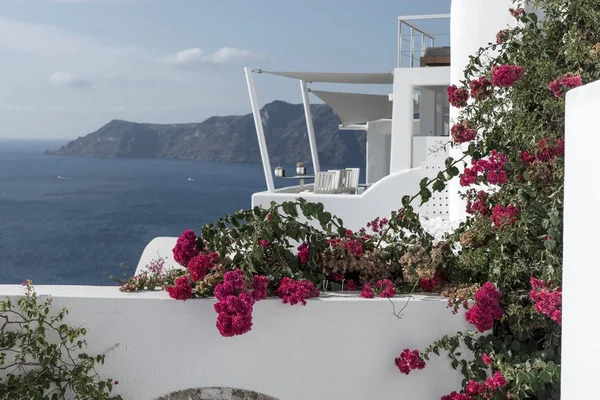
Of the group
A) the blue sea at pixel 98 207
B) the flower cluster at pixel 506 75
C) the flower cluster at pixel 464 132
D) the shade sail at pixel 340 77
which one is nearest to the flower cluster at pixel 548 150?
the flower cluster at pixel 506 75

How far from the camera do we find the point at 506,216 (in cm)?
552

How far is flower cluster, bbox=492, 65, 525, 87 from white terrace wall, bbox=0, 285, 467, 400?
1.66m

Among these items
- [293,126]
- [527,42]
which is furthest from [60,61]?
[527,42]

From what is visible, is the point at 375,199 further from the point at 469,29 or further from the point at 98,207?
the point at 98,207

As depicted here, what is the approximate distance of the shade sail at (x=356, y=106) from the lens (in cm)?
2361

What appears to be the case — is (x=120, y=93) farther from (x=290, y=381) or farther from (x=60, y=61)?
(x=290, y=381)

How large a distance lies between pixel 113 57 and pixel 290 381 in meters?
84.0

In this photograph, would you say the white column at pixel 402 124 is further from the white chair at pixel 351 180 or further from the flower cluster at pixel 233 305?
the flower cluster at pixel 233 305

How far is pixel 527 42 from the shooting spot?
6.28 m

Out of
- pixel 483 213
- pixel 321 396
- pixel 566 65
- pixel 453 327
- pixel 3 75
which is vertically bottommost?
pixel 321 396

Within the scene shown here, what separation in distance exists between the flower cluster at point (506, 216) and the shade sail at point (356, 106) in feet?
58.3

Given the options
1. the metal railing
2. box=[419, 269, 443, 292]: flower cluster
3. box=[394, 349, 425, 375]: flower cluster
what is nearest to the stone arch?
box=[394, 349, 425, 375]: flower cluster

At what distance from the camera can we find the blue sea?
6756cm

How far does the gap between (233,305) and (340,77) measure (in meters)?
14.8
